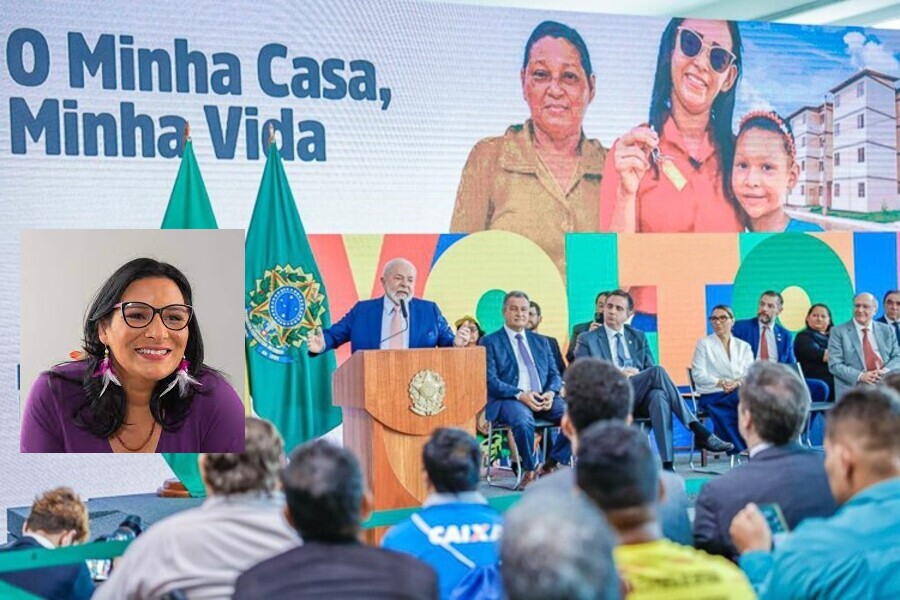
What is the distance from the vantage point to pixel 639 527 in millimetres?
2131

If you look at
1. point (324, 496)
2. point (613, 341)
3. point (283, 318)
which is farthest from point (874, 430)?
point (283, 318)

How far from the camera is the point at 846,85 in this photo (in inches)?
390

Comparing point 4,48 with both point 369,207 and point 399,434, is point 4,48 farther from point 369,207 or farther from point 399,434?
point 399,434

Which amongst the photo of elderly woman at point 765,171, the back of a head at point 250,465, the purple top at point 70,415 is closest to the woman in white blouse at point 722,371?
the photo of elderly woman at point 765,171

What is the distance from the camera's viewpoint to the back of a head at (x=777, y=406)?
10.3 feet

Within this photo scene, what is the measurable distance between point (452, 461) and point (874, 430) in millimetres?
1097

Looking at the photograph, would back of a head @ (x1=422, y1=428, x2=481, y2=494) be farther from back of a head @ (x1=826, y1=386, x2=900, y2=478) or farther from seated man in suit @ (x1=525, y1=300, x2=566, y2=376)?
seated man in suit @ (x1=525, y1=300, x2=566, y2=376)

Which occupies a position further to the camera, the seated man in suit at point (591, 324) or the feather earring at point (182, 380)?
the seated man in suit at point (591, 324)

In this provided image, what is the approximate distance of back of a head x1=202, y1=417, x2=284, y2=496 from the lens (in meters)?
2.72

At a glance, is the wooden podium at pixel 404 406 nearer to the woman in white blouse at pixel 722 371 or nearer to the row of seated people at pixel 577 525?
the row of seated people at pixel 577 525

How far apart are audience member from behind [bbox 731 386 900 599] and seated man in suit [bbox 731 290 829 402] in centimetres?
668

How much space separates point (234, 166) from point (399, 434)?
296 centimetres

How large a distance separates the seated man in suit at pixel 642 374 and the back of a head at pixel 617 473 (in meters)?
5.72

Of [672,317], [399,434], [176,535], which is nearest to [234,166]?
[399,434]
